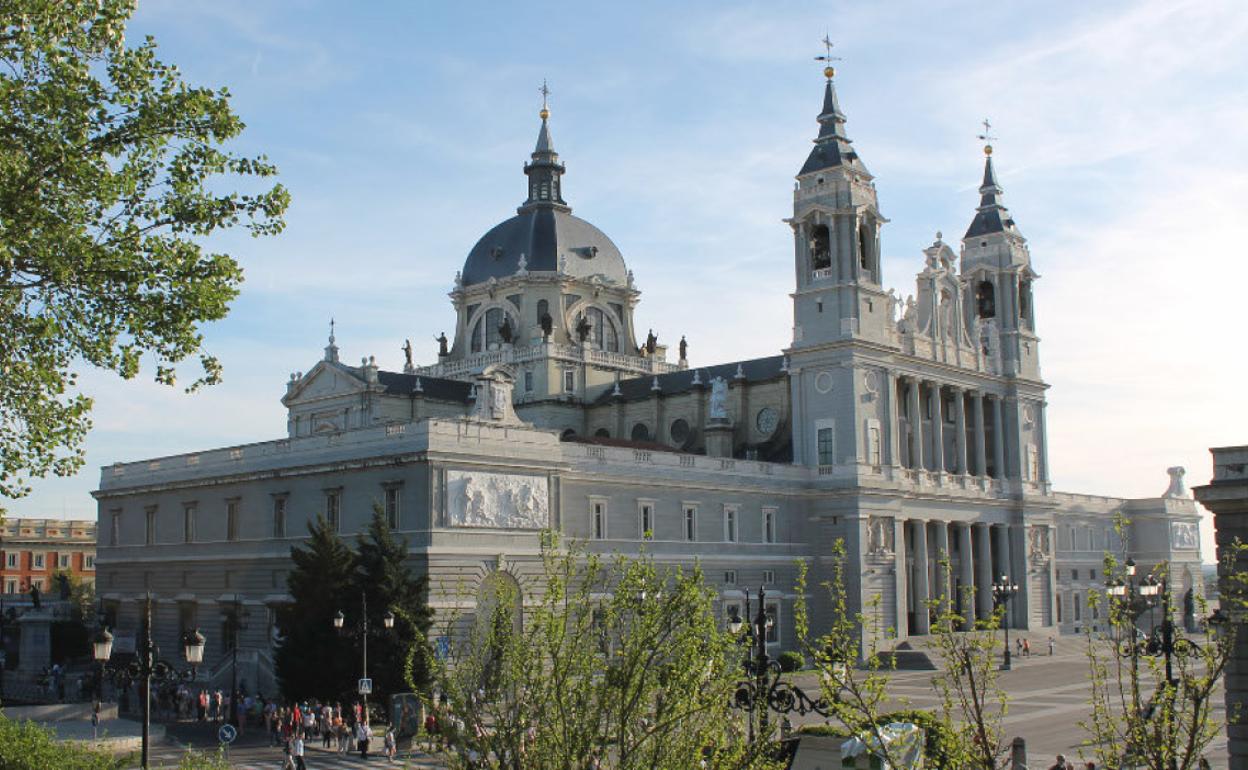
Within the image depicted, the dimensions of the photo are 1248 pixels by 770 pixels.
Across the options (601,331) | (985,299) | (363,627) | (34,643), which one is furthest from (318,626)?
(985,299)

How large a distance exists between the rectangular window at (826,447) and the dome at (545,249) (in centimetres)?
2271

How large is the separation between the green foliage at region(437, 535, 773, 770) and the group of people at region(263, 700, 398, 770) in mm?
20388

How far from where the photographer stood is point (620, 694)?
49.1ft

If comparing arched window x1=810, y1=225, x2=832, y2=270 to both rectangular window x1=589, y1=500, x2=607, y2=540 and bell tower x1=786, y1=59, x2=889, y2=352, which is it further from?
rectangular window x1=589, y1=500, x2=607, y2=540

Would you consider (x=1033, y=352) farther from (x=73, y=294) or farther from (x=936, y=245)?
(x=73, y=294)

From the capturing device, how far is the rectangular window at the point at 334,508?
170 feet

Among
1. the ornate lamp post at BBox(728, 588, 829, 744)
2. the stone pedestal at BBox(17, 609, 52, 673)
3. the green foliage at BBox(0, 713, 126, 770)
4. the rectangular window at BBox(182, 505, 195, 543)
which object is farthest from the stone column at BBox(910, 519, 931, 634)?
the green foliage at BBox(0, 713, 126, 770)

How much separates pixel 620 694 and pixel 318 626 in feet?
100

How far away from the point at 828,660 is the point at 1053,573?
229 feet

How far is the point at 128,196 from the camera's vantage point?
2481 cm

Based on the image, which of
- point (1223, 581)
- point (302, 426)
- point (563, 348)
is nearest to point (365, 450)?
point (302, 426)

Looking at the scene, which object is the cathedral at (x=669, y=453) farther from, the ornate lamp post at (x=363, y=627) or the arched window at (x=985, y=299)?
the ornate lamp post at (x=363, y=627)

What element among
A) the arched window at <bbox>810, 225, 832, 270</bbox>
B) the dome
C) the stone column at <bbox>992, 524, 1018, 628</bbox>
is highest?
the dome

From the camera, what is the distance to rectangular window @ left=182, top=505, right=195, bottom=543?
59250mm
